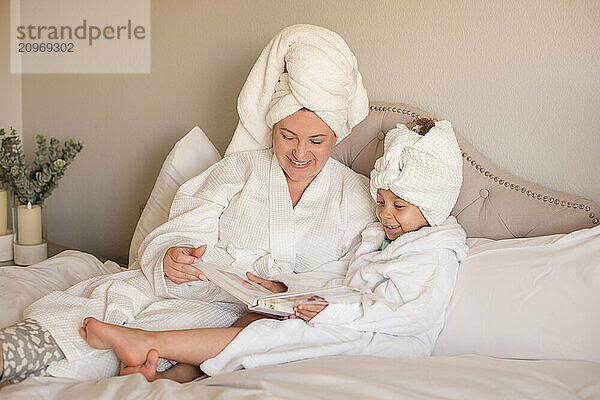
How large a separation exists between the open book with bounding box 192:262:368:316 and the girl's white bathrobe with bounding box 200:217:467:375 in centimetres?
3

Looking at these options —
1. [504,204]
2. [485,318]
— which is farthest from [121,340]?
[504,204]

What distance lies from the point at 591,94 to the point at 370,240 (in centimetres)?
71

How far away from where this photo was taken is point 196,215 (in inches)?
83.7

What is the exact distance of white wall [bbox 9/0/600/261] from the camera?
6.50 ft

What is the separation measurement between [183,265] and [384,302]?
0.56 meters

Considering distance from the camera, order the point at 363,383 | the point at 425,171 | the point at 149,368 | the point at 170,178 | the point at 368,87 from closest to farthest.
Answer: the point at 363,383 → the point at 149,368 → the point at 425,171 → the point at 368,87 → the point at 170,178

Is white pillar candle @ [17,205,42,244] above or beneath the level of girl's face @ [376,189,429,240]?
beneath

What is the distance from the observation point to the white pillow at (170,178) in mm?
2500

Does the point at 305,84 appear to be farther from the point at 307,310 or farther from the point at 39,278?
the point at 39,278

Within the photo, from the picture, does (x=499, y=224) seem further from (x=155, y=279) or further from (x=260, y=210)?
(x=155, y=279)

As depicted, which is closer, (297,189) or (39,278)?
(297,189)

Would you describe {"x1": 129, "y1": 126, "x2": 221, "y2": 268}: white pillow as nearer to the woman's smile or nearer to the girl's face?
the woman's smile

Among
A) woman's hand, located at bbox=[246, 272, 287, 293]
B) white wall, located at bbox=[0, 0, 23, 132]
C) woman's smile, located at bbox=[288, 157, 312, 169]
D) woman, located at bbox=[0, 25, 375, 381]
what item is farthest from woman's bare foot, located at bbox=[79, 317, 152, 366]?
white wall, located at bbox=[0, 0, 23, 132]

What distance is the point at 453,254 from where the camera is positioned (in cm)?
189
